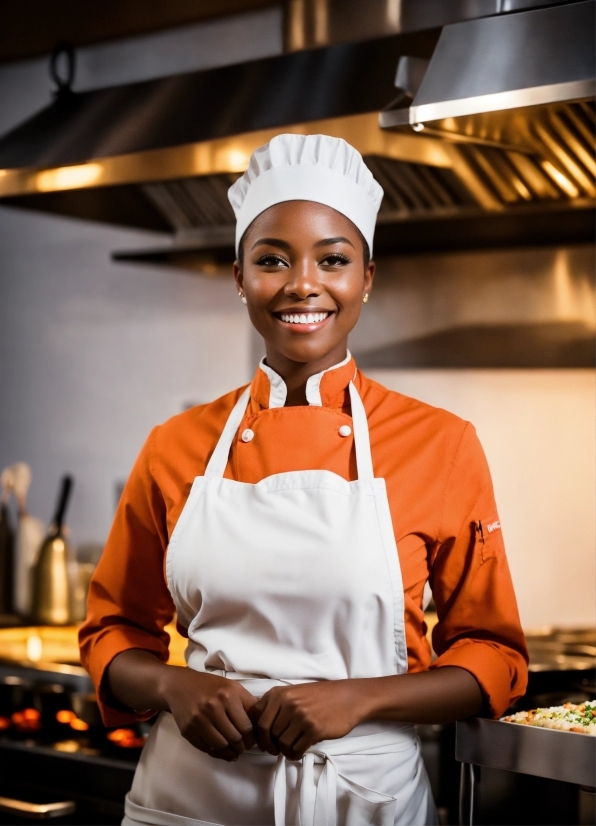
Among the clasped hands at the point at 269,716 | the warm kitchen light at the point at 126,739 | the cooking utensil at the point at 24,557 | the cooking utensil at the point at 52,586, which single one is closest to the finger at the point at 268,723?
the clasped hands at the point at 269,716

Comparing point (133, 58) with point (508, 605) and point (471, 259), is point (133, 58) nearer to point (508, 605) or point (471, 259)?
point (471, 259)

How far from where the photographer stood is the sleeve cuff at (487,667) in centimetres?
139

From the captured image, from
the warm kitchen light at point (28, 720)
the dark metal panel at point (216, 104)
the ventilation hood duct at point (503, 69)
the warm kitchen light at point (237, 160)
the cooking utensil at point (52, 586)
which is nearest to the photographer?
the ventilation hood duct at point (503, 69)

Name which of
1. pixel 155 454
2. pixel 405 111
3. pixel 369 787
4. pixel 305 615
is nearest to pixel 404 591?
pixel 305 615

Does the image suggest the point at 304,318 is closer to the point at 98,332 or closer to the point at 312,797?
the point at 312,797

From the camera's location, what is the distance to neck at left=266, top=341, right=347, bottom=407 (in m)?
1.52

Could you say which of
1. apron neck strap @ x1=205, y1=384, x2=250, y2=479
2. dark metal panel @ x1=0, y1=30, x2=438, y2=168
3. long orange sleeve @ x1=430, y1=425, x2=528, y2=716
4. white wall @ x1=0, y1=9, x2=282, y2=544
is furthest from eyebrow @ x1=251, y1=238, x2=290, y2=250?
white wall @ x1=0, y1=9, x2=282, y2=544

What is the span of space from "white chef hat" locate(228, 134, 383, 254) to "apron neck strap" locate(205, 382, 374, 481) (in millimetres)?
235

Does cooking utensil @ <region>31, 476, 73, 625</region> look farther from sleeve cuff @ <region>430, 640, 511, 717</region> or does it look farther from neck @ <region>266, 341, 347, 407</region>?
sleeve cuff @ <region>430, 640, 511, 717</region>

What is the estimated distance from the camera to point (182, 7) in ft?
9.37

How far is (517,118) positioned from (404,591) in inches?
31.1

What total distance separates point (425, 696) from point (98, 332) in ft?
7.54

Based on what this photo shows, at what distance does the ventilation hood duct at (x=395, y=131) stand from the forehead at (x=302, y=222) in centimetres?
26

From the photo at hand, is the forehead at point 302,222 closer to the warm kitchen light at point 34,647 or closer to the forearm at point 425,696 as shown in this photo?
the forearm at point 425,696
